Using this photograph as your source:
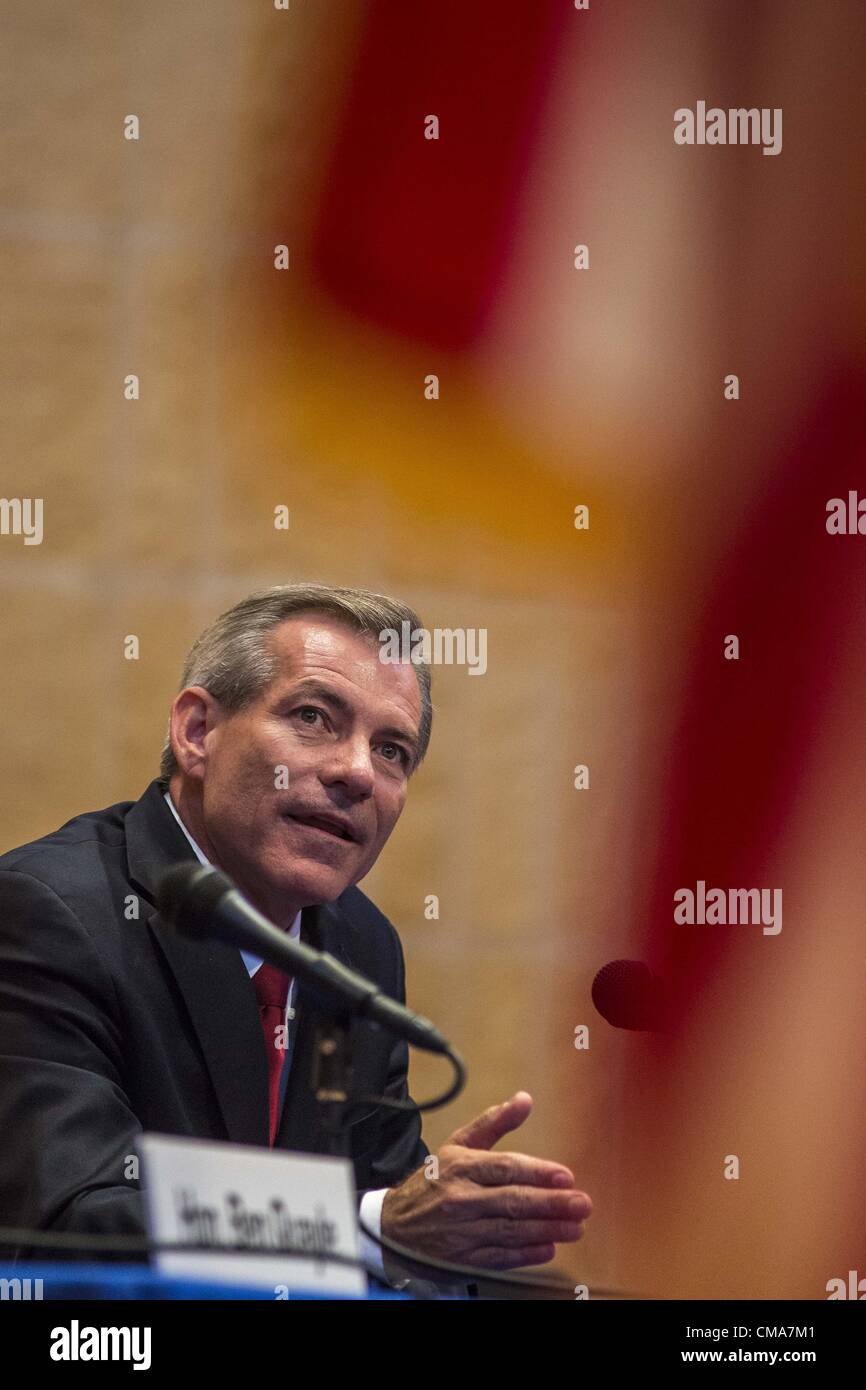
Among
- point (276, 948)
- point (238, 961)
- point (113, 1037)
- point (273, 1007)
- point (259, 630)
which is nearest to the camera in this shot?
point (276, 948)

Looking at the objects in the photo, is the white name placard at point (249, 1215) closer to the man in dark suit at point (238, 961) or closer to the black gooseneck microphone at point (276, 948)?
the black gooseneck microphone at point (276, 948)

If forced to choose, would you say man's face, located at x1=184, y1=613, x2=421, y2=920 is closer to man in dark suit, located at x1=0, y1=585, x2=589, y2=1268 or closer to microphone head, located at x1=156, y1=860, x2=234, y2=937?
man in dark suit, located at x1=0, y1=585, x2=589, y2=1268

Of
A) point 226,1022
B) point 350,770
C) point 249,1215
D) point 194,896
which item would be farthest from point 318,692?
point 249,1215

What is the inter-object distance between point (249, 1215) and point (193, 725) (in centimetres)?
115

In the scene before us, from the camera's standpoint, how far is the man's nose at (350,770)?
2309 mm

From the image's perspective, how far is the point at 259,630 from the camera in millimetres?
2455

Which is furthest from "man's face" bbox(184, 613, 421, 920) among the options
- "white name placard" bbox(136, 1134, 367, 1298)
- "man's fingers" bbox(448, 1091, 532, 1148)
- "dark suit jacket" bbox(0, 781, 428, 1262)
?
"white name placard" bbox(136, 1134, 367, 1298)

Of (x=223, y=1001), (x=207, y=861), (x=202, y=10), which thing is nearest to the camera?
(x=223, y=1001)

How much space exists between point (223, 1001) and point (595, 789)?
3.25 feet

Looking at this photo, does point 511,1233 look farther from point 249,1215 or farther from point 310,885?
point 310,885

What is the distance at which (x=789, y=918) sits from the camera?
9.63 ft

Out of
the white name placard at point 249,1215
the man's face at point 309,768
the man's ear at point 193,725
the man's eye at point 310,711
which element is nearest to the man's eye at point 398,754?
the man's face at point 309,768
